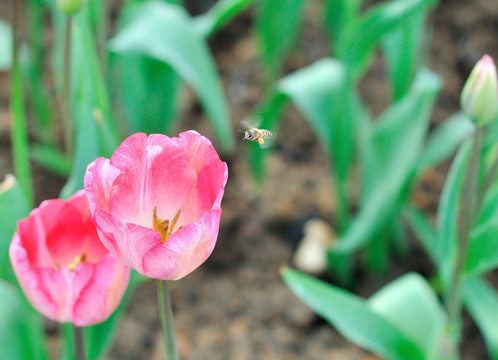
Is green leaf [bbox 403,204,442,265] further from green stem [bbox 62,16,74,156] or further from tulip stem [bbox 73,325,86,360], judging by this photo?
tulip stem [bbox 73,325,86,360]

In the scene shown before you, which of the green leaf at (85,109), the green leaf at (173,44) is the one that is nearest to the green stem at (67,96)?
the green leaf at (85,109)

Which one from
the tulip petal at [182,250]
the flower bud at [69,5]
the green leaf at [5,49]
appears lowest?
the green leaf at [5,49]

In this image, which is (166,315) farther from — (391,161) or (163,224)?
(391,161)

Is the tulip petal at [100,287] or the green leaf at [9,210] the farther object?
the green leaf at [9,210]

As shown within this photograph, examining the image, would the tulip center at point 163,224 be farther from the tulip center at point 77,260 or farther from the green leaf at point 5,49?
the green leaf at point 5,49

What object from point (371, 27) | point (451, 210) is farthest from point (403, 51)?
point (451, 210)

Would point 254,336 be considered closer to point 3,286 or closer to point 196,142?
point 3,286
